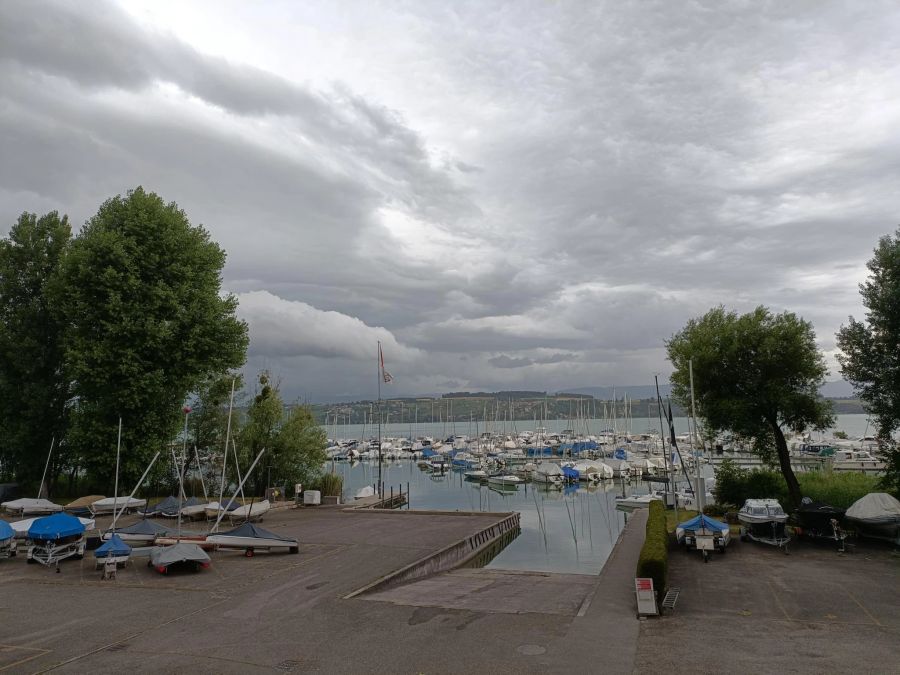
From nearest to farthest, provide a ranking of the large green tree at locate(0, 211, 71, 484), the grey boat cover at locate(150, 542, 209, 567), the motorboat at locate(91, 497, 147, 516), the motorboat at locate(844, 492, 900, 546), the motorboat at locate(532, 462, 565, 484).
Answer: the grey boat cover at locate(150, 542, 209, 567), the motorboat at locate(844, 492, 900, 546), the motorboat at locate(91, 497, 147, 516), the large green tree at locate(0, 211, 71, 484), the motorboat at locate(532, 462, 565, 484)

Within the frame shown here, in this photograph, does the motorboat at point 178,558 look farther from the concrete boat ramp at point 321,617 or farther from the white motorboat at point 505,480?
the white motorboat at point 505,480

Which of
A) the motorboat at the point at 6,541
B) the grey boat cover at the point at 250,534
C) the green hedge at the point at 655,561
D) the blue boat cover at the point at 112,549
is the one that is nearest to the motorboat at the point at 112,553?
the blue boat cover at the point at 112,549

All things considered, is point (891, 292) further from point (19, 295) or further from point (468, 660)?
point (19, 295)

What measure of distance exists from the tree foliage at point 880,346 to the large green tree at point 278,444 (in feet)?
135

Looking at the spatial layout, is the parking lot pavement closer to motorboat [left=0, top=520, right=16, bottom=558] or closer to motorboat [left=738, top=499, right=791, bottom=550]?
motorboat [left=738, top=499, right=791, bottom=550]

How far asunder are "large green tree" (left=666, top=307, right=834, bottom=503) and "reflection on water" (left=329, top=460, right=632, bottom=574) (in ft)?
38.3

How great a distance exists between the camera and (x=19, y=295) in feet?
149

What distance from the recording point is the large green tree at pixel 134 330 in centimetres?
3912

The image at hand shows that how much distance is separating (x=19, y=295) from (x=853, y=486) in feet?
193

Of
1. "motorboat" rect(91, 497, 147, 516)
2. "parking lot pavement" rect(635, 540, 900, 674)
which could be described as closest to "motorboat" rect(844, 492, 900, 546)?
"parking lot pavement" rect(635, 540, 900, 674)

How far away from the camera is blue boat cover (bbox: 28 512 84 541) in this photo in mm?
24688

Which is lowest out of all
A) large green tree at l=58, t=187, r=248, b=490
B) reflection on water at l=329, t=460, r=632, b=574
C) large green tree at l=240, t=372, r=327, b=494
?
reflection on water at l=329, t=460, r=632, b=574

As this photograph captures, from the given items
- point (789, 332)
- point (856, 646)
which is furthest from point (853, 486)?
point (856, 646)

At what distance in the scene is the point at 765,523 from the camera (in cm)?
2719
